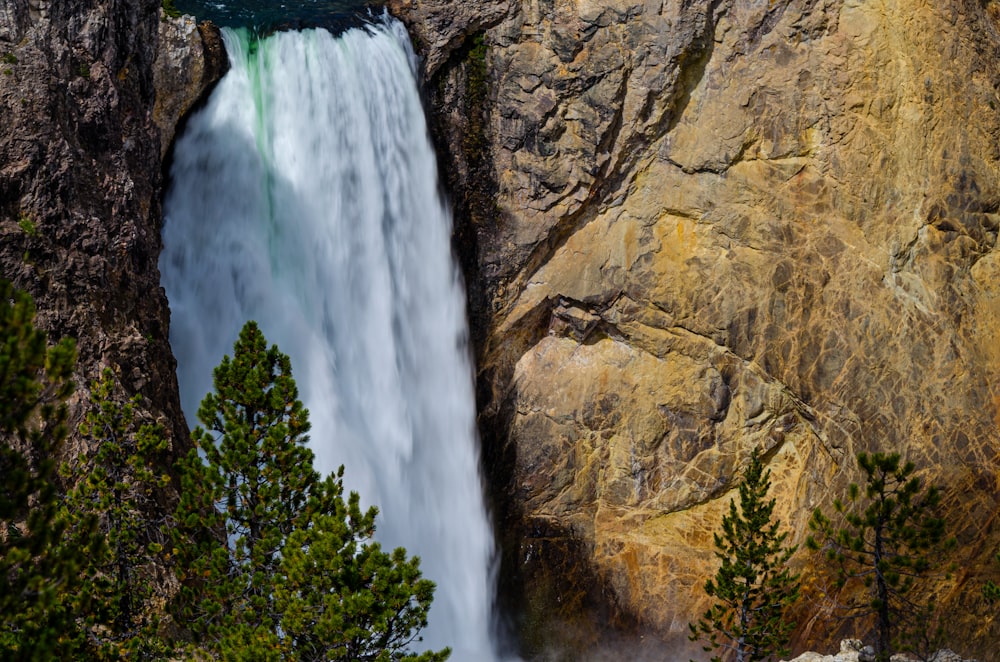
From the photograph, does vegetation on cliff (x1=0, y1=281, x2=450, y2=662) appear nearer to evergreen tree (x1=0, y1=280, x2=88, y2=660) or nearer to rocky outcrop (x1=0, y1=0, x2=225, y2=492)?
evergreen tree (x1=0, y1=280, x2=88, y2=660)

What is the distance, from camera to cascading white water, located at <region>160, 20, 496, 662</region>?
20.6 m

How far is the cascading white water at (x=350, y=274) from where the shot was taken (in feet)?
67.7

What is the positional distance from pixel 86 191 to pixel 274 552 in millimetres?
7289

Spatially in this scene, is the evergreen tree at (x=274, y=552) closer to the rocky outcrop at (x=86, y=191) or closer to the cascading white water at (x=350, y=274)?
the rocky outcrop at (x=86, y=191)

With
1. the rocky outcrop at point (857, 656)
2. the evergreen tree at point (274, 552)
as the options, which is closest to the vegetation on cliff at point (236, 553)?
the evergreen tree at point (274, 552)

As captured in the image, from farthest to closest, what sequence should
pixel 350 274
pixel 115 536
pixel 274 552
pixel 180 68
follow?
pixel 350 274 → pixel 180 68 → pixel 274 552 → pixel 115 536

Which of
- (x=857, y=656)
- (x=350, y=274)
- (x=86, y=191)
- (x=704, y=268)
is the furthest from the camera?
(x=704, y=268)

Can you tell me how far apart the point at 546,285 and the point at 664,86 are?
18.0 ft

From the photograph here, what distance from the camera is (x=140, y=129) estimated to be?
18391mm

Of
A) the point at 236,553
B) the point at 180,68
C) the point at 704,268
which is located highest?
the point at 180,68

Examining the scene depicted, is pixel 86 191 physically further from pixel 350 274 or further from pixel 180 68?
Answer: pixel 350 274

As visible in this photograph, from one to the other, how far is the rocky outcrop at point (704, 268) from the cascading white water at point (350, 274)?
116cm

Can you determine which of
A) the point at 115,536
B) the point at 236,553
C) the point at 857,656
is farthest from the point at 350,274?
the point at 857,656

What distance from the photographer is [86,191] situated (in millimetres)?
16641
